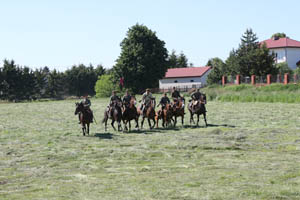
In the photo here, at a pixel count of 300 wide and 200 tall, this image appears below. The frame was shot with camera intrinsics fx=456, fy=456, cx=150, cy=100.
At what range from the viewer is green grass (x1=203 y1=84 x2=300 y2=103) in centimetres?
4686

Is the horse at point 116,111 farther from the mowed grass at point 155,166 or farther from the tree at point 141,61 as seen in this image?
the tree at point 141,61

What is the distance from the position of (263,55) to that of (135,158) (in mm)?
61773

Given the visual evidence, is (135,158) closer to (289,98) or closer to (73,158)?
(73,158)

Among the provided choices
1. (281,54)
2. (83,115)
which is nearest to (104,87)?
(281,54)

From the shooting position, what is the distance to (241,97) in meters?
52.6

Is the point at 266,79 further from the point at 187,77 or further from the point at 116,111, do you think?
the point at 187,77

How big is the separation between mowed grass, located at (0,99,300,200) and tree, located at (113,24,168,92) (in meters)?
62.1

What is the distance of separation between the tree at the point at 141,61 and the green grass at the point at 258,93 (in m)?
24.2

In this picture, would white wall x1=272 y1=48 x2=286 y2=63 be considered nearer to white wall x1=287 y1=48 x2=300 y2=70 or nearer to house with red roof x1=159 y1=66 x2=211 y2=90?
white wall x1=287 y1=48 x2=300 y2=70

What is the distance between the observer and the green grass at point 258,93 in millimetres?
46862

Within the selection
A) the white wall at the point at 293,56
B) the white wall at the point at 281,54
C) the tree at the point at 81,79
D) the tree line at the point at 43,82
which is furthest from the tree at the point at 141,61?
the tree at the point at 81,79

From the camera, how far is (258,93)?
5219 centimetres

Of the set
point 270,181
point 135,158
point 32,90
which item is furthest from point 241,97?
point 32,90

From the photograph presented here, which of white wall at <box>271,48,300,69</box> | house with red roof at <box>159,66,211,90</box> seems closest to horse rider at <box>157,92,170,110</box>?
white wall at <box>271,48,300,69</box>
